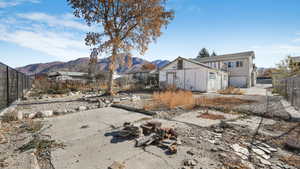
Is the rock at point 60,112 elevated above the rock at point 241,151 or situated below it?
above

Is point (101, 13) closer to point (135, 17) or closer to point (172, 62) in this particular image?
point (135, 17)

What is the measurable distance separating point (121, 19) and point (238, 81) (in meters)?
20.6

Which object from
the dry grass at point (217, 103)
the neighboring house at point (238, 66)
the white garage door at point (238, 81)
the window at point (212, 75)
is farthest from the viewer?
the white garage door at point (238, 81)

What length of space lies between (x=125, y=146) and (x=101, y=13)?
883 centimetres

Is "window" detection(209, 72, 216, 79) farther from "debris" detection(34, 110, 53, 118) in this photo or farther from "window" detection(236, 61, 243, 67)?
"debris" detection(34, 110, 53, 118)

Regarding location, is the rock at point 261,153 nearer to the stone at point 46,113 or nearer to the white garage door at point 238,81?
the stone at point 46,113

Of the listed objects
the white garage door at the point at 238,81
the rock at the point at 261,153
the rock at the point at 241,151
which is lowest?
the rock at the point at 261,153

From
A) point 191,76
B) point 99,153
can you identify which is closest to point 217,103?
point 99,153

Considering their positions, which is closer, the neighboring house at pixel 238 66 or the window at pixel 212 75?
the window at pixel 212 75

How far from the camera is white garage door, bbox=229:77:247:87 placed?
69.8 ft

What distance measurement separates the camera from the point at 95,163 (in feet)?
6.88

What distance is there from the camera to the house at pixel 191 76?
14.2 m

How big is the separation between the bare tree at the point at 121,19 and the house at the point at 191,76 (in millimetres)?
6469

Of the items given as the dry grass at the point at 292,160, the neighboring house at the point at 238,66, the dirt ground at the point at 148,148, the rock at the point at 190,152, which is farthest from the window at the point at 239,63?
the rock at the point at 190,152
